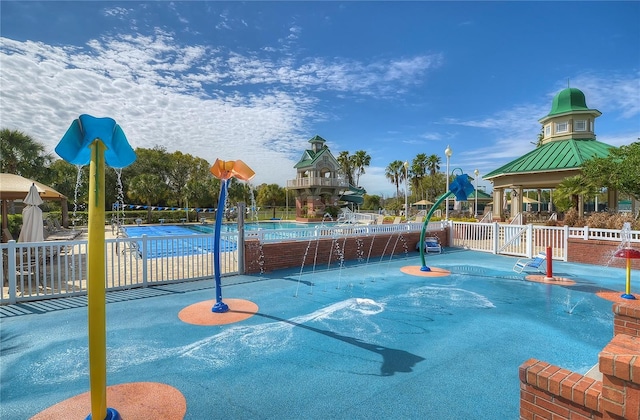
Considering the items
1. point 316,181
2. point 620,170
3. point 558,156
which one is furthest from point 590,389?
point 316,181

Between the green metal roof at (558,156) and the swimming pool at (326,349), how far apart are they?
12704mm

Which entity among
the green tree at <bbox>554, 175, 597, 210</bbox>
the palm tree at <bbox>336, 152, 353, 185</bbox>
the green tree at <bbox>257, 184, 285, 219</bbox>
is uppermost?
the palm tree at <bbox>336, 152, 353, 185</bbox>

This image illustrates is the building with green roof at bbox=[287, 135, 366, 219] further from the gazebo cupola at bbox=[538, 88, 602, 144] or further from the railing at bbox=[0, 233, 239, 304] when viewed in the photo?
the railing at bbox=[0, 233, 239, 304]

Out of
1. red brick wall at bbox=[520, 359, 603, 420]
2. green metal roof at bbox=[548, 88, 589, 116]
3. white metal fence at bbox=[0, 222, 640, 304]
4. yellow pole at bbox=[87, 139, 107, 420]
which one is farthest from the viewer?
green metal roof at bbox=[548, 88, 589, 116]

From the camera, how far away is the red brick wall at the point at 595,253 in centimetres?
1015

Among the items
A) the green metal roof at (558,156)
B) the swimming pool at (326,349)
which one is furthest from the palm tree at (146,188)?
the green metal roof at (558,156)

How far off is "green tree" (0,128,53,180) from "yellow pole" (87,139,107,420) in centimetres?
2665

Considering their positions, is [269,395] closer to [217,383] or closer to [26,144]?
[217,383]

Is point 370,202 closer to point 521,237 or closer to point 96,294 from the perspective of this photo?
point 521,237

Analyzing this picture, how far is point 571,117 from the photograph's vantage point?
2003 cm

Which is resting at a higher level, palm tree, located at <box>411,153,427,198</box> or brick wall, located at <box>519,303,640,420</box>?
palm tree, located at <box>411,153,427,198</box>

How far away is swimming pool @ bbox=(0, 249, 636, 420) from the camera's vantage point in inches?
128

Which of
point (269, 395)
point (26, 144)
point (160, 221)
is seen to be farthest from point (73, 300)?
point (160, 221)

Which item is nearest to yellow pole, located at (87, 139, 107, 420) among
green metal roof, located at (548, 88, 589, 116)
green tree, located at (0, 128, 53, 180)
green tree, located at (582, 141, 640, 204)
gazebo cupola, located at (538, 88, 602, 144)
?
green tree, located at (582, 141, 640, 204)
